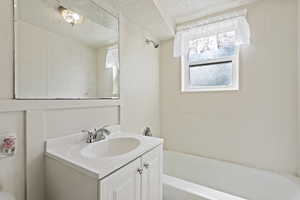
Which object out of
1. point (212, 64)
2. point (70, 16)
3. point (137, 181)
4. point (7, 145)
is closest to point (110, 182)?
point (137, 181)

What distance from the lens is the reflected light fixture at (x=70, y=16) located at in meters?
1.10

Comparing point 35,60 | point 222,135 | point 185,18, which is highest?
point 185,18

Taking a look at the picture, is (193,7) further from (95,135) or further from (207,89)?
(95,135)

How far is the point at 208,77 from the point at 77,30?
163cm

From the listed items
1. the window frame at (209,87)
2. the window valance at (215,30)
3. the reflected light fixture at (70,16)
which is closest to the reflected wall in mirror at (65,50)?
the reflected light fixture at (70,16)

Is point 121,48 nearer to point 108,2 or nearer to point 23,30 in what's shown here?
point 108,2

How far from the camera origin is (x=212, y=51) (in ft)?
6.54

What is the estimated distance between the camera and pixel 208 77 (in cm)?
204

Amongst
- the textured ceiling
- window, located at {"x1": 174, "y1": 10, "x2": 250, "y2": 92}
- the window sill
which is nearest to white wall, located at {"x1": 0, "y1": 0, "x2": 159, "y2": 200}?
the window sill

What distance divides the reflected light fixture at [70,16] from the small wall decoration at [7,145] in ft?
2.84

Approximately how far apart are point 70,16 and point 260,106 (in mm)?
2023

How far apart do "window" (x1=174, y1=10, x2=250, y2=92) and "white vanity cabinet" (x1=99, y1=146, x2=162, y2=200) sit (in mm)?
1270

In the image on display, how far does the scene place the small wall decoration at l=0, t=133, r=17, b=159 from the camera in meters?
0.80

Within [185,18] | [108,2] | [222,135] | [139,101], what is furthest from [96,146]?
[185,18]
